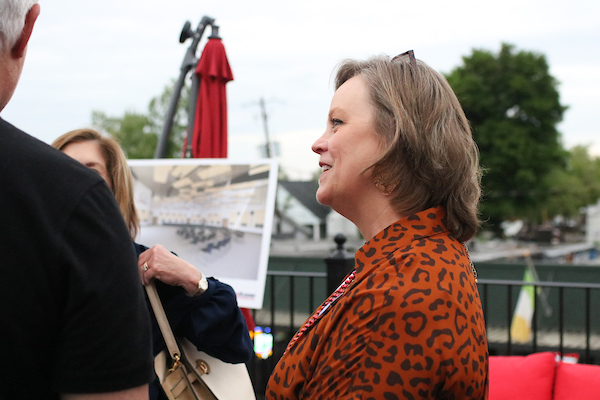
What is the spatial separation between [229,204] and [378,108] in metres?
2.52

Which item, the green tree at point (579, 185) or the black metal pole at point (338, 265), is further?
the green tree at point (579, 185)

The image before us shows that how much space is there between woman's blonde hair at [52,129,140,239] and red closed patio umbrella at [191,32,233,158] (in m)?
1.92

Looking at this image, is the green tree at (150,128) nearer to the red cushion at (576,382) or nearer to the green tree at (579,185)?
the green tree at (579,185)

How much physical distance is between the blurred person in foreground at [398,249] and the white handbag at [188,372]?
0.56 m

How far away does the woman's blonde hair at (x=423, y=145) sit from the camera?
1.40 m

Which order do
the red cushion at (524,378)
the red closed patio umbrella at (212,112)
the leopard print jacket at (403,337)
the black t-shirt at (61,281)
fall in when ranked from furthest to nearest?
1. the red closed patio umbrella at (212,112)
2. the red cushion at (524,378)
3. the leopard print jacket at (403,337)
4. the black t-shirt at (61,281)

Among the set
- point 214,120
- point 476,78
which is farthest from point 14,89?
point 476,78

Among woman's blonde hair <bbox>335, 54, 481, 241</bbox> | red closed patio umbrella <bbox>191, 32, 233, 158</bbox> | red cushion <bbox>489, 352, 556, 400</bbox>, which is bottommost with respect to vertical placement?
red cushion <bbox>489, 352, 556, 400</bbox>

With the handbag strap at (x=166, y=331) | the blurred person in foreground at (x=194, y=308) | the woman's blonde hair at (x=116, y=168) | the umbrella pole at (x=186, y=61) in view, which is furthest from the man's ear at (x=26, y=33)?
the umbrella pole at (x=186, y=61)

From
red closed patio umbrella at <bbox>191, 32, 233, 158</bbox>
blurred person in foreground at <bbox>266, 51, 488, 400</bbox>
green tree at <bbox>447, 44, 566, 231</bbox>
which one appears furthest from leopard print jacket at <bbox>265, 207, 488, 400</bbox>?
green tree at <bbox>447, 44, 566, 231</bbox>

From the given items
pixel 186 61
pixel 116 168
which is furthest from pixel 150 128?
pixel 116 168

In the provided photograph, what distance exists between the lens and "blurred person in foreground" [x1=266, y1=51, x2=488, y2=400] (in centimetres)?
118

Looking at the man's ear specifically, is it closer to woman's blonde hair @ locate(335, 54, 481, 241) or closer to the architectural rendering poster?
woman's blonde hair @ locate(335, 54, 481, 241)

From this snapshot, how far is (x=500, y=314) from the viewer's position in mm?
11859
